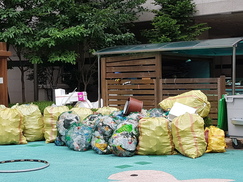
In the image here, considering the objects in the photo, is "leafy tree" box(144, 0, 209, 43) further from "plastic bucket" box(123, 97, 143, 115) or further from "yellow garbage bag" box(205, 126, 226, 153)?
"yellow garbage bag" box(205, 126, 226, 153)

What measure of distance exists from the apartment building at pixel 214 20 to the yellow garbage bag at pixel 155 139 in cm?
979

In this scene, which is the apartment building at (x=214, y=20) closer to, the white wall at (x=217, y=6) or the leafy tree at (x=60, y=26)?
the white wall at (x=217, y=6)

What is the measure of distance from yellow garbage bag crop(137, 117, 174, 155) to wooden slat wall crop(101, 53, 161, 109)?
11.2 feet

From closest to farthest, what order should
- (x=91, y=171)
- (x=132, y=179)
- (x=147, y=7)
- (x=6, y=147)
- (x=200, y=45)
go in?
(x=132, y=179)
(x=91, y=171)
(x=6, y=147)
(x=200, y=45)
(x=147, y=7)

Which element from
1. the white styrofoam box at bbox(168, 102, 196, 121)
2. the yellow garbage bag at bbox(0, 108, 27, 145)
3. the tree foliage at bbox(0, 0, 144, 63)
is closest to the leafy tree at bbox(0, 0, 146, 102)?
the tree foliage at bbox(0, 0, 144, 63)

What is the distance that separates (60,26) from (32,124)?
654 centimetres

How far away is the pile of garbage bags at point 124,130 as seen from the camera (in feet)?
22.4

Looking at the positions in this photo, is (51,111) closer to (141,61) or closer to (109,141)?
(109,141)

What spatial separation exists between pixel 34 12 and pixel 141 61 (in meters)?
5.81

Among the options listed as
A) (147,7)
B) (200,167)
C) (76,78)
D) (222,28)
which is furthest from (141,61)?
(222,28)

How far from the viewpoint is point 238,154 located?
22.8ft

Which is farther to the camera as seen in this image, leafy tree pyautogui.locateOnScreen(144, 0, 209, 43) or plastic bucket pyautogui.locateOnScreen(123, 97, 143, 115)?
leafy tree pyautogui.locateOnScreen(144, 0, 209, 43)

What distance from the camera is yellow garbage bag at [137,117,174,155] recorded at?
6.89 meters

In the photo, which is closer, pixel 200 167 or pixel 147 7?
pixel 200 167
